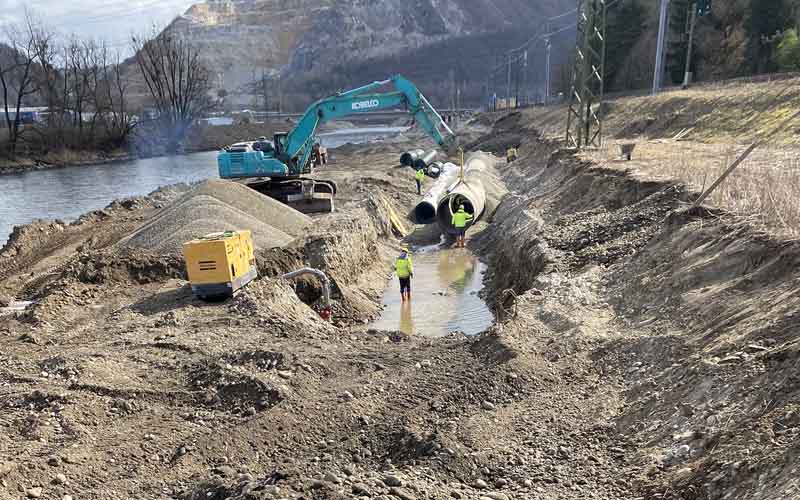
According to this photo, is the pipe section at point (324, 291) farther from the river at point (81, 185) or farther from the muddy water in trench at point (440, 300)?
the river at point (81, 185)

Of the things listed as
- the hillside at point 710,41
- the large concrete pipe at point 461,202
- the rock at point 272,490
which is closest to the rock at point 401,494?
the rock at point 272,490

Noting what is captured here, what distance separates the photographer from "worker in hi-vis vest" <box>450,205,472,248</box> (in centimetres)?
2022

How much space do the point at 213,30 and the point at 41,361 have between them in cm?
20361

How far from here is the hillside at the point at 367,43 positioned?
15325 cm

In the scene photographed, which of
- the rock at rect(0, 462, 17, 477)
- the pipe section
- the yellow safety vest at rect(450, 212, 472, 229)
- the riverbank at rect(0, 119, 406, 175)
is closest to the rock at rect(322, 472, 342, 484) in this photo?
the rock at rect(0, 462, 17, 477)

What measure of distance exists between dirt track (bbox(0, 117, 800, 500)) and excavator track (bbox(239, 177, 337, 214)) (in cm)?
843

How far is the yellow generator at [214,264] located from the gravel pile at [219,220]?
9.71ft

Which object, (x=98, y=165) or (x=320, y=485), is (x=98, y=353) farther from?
(x=98, y=165)

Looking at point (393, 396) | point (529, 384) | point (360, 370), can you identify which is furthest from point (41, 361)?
point (529, 384)

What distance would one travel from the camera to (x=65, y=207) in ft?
95.1

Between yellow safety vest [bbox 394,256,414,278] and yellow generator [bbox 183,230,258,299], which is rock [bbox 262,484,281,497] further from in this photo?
yellow safety vest [bbox 394,256,414,278]

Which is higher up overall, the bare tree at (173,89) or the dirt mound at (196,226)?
the bare tree at (173,89)

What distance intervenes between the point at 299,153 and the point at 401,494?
17.8 metres

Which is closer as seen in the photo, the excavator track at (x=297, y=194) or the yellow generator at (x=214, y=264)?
the yellow generator at (x=214, y=264)
